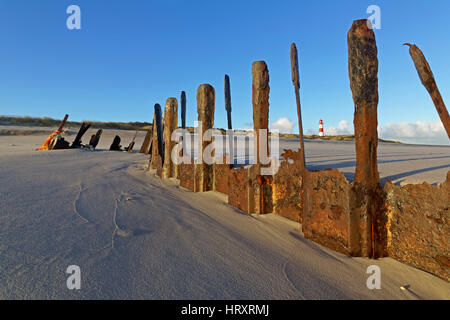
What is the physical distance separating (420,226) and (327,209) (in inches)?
23.8

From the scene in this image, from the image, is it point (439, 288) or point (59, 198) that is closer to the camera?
point (439, 288)

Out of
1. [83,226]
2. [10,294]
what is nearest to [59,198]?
[83,226]

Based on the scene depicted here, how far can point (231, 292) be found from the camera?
1.44m

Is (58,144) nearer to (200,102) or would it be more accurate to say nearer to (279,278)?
(200,102)

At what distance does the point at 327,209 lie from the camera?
2127 millimetres

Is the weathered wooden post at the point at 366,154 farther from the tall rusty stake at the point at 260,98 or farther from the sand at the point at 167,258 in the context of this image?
the tall rusty stake at the point at 260,98

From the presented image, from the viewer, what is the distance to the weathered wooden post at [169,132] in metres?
5.01

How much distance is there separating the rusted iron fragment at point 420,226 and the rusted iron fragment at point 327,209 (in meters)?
0.28

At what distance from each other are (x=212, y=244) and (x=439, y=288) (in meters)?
1.44

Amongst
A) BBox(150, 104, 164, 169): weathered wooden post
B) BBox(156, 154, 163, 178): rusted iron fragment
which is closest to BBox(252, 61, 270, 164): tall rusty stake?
BBox(156, 154, 163, 178): rusted iron fragment
